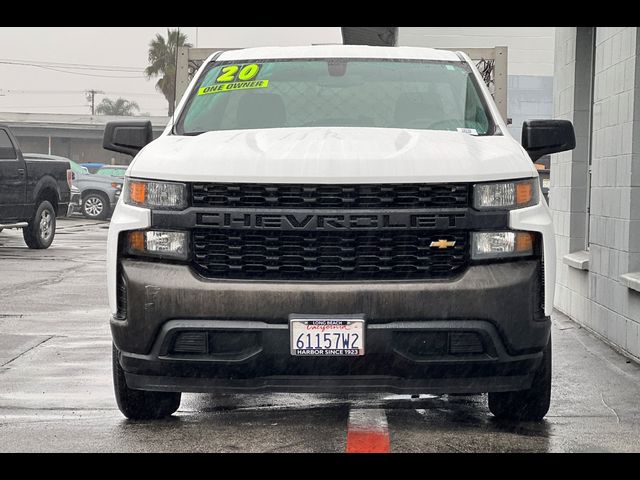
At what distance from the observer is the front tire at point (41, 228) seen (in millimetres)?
18719

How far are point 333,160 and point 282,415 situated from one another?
153 centimetres

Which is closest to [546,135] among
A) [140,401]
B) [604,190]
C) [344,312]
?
[344,312]

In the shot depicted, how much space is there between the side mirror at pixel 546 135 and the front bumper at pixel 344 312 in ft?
3.82

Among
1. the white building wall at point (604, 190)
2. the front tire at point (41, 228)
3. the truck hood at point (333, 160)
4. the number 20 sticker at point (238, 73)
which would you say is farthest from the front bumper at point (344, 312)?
the front tire at point (41, 228)

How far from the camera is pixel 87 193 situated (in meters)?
30.8

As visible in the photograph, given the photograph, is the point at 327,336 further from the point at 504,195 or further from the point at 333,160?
the point at 504,195

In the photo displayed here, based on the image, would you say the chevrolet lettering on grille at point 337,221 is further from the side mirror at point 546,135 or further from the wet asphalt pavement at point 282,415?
the side mirror at point 546,135

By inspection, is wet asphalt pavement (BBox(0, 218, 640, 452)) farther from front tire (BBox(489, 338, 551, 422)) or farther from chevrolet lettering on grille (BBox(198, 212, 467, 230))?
chevrolet lettering on grille (BBox(198, 212, 467, 230))

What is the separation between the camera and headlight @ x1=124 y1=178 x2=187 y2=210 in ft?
16.9

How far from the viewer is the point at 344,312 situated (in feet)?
16.3

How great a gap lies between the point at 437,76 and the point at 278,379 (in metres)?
2.32
